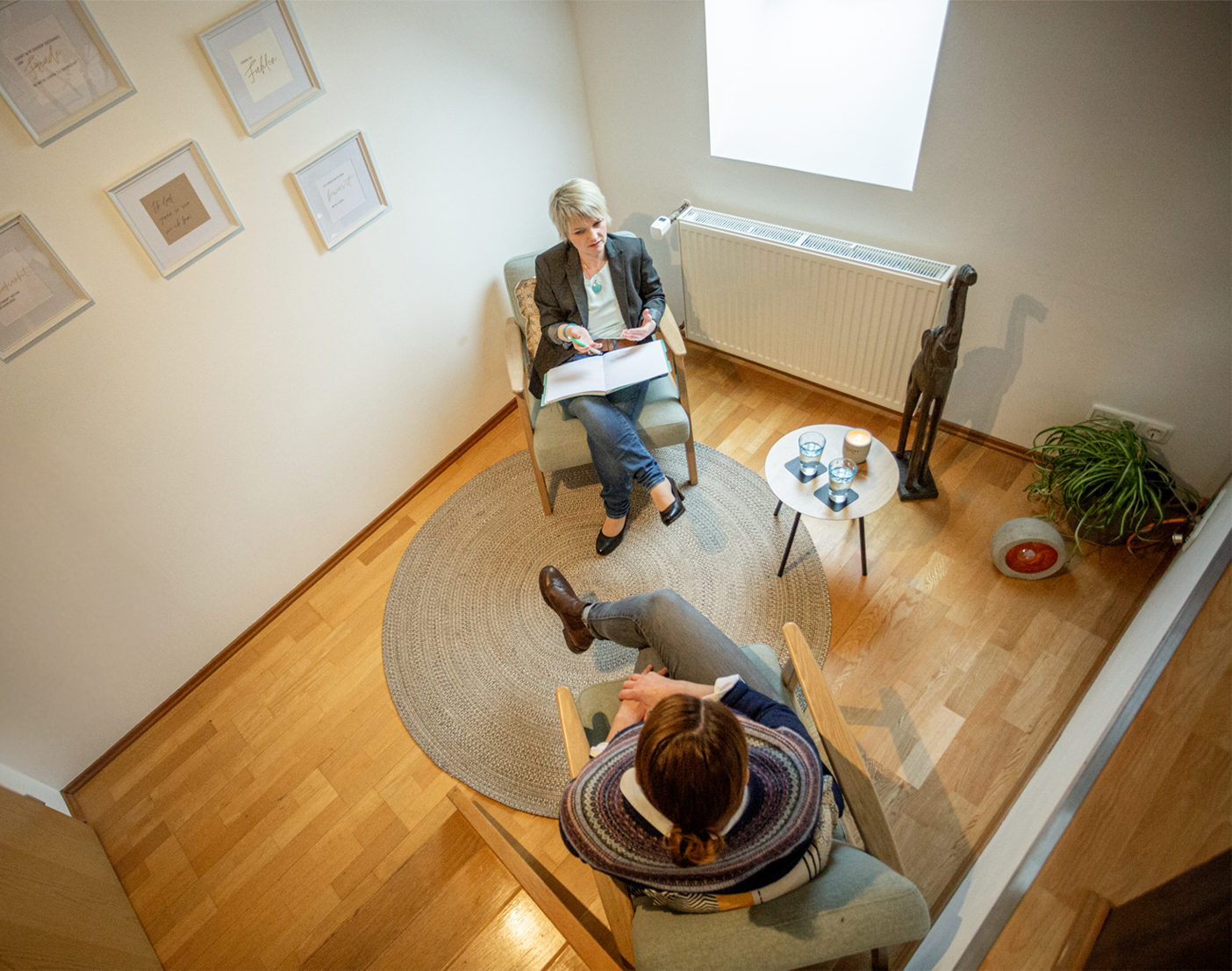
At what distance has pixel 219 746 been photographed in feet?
8.27

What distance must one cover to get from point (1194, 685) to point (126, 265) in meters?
2.73

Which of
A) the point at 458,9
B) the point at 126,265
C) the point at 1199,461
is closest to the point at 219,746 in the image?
the point at 126,265

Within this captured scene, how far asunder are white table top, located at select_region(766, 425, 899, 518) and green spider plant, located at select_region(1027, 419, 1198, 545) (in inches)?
25.2

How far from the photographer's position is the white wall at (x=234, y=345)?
1.97 metres

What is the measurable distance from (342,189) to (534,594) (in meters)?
1.59

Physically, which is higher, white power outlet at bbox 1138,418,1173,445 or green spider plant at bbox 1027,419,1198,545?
white power outlet at bbox 1138,418,1173,445

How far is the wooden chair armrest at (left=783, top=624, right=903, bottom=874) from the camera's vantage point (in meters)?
1.45

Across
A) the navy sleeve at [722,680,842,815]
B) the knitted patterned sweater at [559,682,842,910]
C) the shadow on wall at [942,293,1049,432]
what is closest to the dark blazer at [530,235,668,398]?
the shadow on wall at [942,293,1049,432]

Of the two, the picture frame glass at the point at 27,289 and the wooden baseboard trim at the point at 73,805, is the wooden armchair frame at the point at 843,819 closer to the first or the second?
the wooden baseboard trim at the point at 73,805

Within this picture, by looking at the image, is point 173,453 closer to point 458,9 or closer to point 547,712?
point 547,712

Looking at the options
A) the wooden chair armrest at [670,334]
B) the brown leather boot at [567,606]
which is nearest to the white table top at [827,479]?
the wooden chair armrest at [670,334]

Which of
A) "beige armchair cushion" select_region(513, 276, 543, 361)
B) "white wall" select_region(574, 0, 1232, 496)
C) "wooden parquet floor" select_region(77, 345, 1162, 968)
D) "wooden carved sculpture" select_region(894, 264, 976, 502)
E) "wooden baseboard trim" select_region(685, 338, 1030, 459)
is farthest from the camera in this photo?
"wooden baseboard trim" select_region(685, 338, 1030, 459)

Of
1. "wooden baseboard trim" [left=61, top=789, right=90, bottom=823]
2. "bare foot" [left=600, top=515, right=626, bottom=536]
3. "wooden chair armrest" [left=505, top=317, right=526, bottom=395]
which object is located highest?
"wooden chair armrest" [left=505, top=317, right=526, bottom=395]

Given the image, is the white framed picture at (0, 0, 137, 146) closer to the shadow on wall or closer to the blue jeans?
the blue jeans
